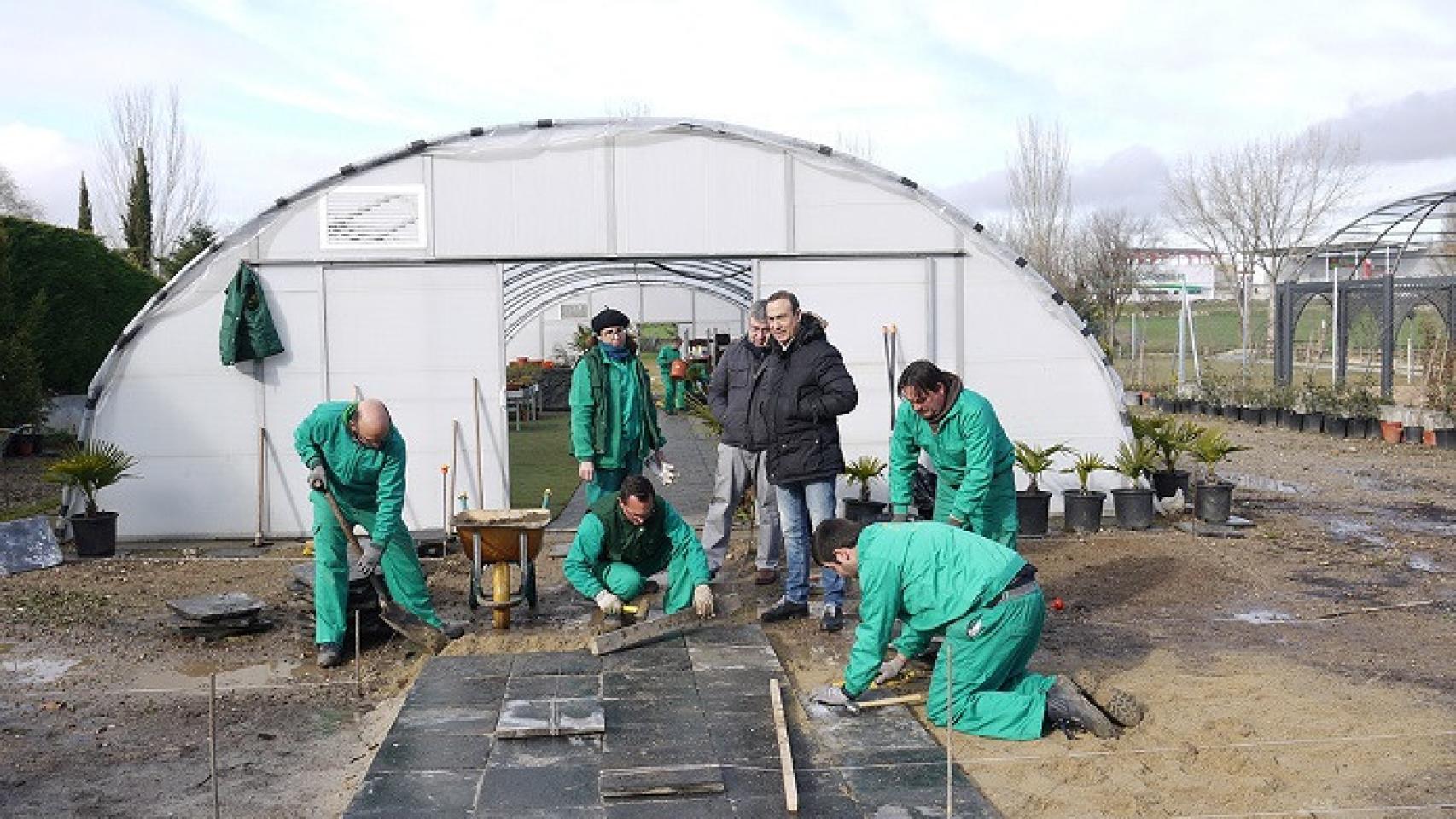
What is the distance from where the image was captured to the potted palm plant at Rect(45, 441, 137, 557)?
10.3m

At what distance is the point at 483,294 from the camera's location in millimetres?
11234

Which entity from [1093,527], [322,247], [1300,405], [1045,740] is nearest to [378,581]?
[1045,740]

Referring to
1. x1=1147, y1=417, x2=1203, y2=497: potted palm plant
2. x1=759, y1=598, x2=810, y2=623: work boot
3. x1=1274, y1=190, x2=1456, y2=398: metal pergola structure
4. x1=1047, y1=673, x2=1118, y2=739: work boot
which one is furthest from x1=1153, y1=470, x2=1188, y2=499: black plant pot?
x1=1274, y1=190, x2=1456, y2=398: metal pergola structure

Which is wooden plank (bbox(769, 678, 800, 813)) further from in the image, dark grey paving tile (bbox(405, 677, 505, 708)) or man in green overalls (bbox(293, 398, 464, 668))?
man in green overalls (bbox(293, 398, 464, 668))

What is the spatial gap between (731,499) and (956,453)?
2270mm

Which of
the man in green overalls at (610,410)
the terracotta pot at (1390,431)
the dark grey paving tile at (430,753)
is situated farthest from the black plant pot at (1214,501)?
the terracotta pot at (1390,431)

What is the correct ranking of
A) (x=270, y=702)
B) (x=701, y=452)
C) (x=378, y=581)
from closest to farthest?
1. (x=270, y=702)
2. (x=378, y=581)
3. (x=701, y=452)

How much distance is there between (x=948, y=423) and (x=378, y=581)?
10.7 feet

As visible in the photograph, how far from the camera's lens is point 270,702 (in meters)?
6.59

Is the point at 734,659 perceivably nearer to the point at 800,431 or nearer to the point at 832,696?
the point at 832,696

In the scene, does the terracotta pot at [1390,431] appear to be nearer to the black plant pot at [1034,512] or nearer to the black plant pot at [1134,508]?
the black plant pot at [1134,508]

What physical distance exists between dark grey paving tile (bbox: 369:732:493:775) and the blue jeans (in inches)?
101

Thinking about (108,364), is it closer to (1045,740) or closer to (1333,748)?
(1045,740)

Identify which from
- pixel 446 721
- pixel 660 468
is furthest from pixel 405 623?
pixel 660 468
